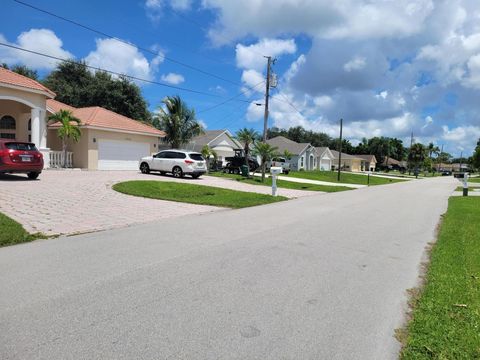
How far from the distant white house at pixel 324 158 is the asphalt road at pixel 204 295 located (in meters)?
63.8

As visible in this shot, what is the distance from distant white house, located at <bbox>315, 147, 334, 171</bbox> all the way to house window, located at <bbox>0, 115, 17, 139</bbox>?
53.8 metres

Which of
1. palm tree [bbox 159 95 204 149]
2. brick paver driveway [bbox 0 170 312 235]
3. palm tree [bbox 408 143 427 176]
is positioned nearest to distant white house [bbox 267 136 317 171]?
palm tree [bbox 159 95 204 149]

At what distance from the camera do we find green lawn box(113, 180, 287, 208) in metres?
15.3

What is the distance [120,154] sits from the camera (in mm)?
27453

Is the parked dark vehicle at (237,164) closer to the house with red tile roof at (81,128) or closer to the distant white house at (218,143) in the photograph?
the distant white house at (218,143)

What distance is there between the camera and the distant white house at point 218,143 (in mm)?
44062

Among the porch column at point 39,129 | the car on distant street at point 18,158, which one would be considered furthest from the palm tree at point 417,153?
the car on distant street at point 18,158

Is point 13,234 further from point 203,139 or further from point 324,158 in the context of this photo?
point 324,158

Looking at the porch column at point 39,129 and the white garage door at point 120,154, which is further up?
the porch column at point 39,129

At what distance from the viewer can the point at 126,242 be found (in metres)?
7.46

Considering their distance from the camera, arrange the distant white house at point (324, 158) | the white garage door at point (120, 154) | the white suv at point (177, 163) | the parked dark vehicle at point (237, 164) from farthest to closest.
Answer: the distant white house at point (324, 158)
the parked dark vehicle at point (237, 164)
the white garage door at point (120, 154)
the white suv at point (177, 163)

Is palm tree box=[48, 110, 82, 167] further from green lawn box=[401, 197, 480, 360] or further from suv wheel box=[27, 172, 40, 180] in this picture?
green lawn box=[401, 197, 480, 360]

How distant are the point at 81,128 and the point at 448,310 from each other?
81.6 ft

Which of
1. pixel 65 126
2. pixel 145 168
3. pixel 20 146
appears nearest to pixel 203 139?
pixel 145 168
